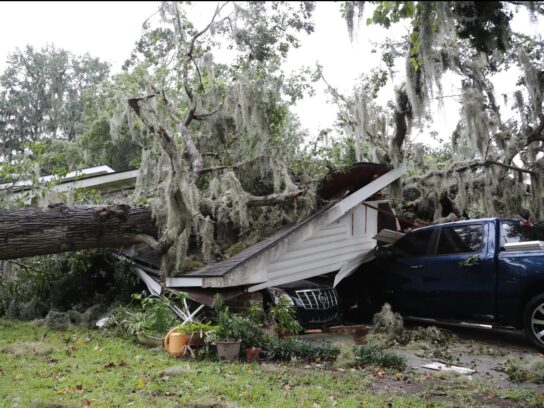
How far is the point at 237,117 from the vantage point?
10.1 meters

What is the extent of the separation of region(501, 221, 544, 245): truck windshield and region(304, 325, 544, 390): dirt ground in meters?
1.46

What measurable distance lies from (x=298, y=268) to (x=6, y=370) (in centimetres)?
448

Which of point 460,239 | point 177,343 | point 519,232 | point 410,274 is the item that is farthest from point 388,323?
point 177,343

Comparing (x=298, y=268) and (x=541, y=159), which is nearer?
(x=298, y=268)

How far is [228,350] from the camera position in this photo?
5.80m

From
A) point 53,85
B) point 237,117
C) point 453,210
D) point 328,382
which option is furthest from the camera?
point 53,85

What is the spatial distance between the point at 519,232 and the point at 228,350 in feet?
14.2

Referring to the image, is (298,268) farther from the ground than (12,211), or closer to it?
closer to it

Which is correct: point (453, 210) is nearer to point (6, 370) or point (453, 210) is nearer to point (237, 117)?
point (237, 117)

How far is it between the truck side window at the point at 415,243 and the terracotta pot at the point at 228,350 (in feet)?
11.5

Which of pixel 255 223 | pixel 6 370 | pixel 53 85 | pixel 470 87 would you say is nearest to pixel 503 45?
pixel 470 87

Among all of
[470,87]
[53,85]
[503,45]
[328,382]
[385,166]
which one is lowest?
[328,382]

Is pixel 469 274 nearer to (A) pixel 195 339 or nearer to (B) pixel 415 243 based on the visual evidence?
(B) pixel 415 243

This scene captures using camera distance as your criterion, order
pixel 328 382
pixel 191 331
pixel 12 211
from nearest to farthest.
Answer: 1. pixel 328 382
2. pixel 191 331
3. pixel 12 211
